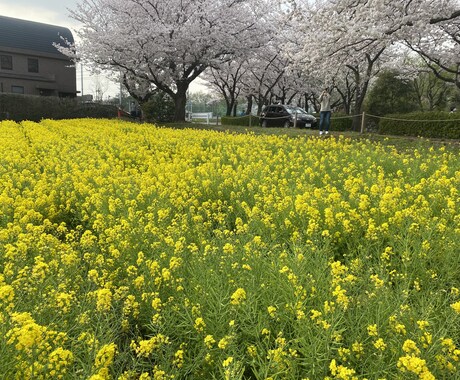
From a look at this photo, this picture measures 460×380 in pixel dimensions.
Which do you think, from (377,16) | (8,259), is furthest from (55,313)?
(377,16)

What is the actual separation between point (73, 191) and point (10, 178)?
1.27m

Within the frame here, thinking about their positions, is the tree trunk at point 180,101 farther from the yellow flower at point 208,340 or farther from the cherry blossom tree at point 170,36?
the yellow flower at point 208,340

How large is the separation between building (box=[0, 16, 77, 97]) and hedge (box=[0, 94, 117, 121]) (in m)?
14.3

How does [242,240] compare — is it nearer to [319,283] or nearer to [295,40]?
[319,283]

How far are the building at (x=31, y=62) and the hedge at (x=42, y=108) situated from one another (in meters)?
14.3

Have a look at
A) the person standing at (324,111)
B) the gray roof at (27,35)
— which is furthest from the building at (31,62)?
the person standing at (324,111)

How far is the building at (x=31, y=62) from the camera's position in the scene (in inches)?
1550

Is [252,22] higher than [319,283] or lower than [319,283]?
higher

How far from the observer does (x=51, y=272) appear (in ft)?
9.36

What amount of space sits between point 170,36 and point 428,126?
45.1 feet

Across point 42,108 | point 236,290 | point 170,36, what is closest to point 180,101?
point 170,36

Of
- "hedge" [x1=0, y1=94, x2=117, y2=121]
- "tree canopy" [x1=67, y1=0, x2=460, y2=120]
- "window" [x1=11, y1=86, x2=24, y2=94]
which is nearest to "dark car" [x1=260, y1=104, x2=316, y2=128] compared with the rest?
"tree canopy" [x1=67, y1=0, x2=460, y2=120]

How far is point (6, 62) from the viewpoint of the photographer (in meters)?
39.5

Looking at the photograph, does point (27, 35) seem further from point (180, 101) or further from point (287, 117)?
point (287, 117)
